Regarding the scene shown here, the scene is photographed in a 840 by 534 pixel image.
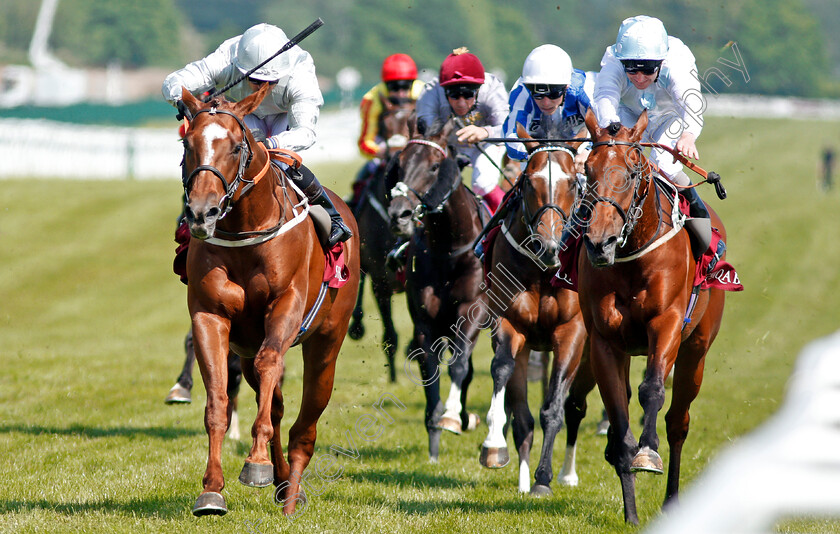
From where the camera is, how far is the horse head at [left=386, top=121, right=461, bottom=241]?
23.7 feet

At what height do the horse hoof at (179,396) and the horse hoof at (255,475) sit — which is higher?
the horse hoof at (255,475)

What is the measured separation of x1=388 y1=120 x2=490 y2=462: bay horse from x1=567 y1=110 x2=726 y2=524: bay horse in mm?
1759

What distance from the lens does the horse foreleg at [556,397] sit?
6520mm

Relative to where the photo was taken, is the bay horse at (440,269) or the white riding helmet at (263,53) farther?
the bay horse at (440,269)

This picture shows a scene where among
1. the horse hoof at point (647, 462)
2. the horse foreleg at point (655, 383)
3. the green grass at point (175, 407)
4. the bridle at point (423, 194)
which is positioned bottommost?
the green grass at point (175, 407)

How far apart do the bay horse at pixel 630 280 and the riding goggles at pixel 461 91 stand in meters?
2.53

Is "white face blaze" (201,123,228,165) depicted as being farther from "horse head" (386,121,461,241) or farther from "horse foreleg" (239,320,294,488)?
"horse head" (386,121,461,241)

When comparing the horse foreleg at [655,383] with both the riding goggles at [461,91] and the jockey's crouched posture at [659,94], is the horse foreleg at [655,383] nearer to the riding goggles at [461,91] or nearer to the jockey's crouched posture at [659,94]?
the jockey's crouched posture at [659,94]

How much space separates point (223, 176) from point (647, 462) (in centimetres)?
247

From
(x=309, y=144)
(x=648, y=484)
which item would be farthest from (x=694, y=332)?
(x=309, y=144)

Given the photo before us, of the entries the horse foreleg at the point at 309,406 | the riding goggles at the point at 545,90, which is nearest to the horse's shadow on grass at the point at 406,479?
the horse foreleg at the point at 309,406

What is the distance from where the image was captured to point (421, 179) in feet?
24.4

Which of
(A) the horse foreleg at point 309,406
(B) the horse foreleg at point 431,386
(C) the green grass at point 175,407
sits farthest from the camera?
(B) the horse foreleg at point 431,386

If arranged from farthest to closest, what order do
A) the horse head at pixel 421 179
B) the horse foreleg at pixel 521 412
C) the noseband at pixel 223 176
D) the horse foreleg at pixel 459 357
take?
the horse foreleg at pixel 459 357
the horse head at pixel 421 179
the horse foreleg at pixel 521 412
the noseband at pixel 223 176
